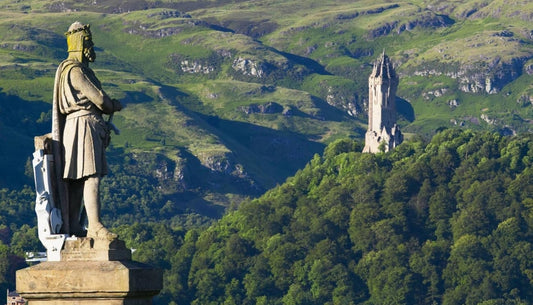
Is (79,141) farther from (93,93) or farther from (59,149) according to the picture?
(93,93)

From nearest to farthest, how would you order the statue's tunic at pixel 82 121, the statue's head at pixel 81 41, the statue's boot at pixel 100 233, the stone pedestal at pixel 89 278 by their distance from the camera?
the stone pedestal at pixel 89 278 < the statue's boot at pixel 100 233 < the statue's tunic at pixel 82 121 < the statue's head at pixel 81 41

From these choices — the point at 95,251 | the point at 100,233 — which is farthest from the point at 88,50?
the point at 95,251

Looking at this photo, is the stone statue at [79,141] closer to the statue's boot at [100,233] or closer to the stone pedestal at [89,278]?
the statue's boot at [100,233]

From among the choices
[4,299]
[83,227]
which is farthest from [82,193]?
[4,299]

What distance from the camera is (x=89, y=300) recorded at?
693 inches

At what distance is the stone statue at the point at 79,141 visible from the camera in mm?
18078

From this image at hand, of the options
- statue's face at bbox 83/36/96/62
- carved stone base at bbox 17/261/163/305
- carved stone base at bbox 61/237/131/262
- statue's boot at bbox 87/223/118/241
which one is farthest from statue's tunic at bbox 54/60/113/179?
carved stone base at bbox 17/261/163/305

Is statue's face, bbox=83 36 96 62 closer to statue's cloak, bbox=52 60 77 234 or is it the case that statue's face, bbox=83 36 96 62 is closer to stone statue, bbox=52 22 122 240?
stone statue, bbox=52 22 122 240

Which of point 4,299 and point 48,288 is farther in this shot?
point 4,299

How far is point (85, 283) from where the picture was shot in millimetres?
17547

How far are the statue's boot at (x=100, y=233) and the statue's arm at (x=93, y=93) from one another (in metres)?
1.00

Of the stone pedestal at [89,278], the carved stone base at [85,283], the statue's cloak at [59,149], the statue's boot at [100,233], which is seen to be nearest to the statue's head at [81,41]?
the statue's cloak at [59,149]

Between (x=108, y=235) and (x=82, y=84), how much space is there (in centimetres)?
135

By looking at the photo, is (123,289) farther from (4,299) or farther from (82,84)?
(4,299)
